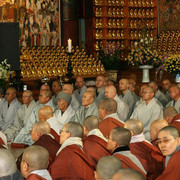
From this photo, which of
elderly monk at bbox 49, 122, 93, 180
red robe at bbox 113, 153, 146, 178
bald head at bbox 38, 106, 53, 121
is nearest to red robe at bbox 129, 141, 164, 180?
red robe at bbox 113, 153, 146, 178

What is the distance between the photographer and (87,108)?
924 cm

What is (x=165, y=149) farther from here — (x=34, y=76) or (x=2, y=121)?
(x=34, y=76)

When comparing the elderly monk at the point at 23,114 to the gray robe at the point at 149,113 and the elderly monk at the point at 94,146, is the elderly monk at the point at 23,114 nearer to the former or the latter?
the gray robe at the point at 149,113

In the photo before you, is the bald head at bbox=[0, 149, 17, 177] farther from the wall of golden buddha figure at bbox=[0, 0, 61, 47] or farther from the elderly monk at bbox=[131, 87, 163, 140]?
the wall of golden buddha figure at bbox=[0, 0, 61, 47]

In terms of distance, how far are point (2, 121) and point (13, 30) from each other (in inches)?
121

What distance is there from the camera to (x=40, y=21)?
687 inches

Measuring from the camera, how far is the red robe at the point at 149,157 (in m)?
5.83

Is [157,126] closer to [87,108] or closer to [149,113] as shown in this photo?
[149,113]

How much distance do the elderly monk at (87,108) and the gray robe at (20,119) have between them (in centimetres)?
108

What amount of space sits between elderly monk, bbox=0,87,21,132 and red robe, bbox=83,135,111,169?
4.29 metres

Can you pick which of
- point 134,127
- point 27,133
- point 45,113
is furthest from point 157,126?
point 27,133

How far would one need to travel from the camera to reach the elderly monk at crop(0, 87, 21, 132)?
1024 centimetres

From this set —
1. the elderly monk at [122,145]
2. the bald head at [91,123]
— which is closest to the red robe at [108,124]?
the bald head at [91,123]

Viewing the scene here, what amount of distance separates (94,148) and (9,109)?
4557 millimetres
